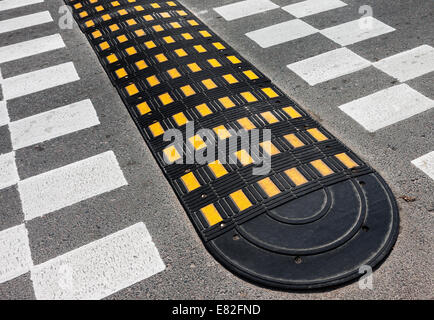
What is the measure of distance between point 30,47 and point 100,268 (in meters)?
5.00

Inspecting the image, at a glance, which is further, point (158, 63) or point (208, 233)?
point (158, 63)

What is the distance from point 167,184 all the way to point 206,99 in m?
1.45

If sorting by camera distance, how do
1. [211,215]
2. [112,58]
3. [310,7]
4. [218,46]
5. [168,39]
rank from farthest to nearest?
[310,7]
[168,39]
[218,46]
[112,58]
[211,215]

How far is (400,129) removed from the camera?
14.8ft

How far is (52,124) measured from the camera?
499cm

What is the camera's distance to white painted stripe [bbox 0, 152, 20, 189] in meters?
4.24

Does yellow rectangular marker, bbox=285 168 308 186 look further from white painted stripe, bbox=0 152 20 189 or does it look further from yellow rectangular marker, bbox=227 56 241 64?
white painted stripe, bbox=0 152 20 189

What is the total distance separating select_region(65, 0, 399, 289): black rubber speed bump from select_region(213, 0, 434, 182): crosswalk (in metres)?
0.63

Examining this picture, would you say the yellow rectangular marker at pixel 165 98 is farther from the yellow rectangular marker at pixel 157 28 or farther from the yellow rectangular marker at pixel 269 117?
the yellow rectangular marker at pixel 157 28

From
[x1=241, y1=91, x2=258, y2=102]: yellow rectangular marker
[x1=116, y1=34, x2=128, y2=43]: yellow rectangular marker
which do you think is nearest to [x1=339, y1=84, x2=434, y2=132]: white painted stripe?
[x1=241, y1=91, x2=258, y2=102]: yellow rectangular marker

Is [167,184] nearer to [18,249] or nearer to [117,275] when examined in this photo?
[117,275]

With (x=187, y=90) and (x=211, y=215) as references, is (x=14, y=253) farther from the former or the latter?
(x=187, y=90)

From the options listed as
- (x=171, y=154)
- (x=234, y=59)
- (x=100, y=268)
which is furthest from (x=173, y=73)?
(x=100, y=268)
